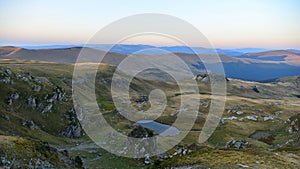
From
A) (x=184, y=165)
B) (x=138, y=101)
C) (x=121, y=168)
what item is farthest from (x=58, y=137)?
(x=138, y=101)

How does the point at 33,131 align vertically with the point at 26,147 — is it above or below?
below

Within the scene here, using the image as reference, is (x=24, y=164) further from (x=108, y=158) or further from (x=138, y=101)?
(x=138, y=101)

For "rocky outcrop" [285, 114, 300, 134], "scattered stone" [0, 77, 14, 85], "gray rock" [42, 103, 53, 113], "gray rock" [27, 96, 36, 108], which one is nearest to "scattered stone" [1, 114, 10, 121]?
"gray rock" [27, 96, 36, 108]

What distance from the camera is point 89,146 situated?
3425 inches

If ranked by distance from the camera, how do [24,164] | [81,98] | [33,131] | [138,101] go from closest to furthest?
1. [24,164]
2. [33,131]
3. [81,98]
4. [138,101]

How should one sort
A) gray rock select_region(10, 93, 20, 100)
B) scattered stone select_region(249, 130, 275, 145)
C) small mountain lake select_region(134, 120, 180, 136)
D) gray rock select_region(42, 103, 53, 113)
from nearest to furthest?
gray rock select_region(10, 93, 20, 100), gray rock select_region(42, 103, 53, 113), small mountain lake select_region(134, 120, 180, 136), scattered stone select_region(249, 130, 275, 145)

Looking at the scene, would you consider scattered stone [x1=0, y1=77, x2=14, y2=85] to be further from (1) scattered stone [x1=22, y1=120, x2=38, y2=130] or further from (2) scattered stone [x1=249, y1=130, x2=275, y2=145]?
(2) scattered stone [x1=249, y1=130, x2=275, y2=145]

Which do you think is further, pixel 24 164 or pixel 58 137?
pixel 58 137

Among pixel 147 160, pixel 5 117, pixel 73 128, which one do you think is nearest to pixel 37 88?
pixel 73 128

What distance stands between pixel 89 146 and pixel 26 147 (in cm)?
4368

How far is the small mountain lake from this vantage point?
366 ft

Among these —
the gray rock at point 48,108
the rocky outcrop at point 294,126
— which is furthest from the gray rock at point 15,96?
the rocky outcrop at point 294,126

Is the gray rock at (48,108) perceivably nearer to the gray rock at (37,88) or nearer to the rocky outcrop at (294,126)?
the gray rock at (37,88)

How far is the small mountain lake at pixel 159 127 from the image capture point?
111588 millimetres
